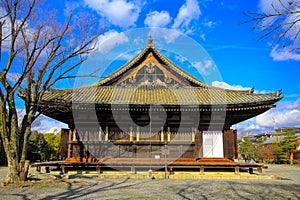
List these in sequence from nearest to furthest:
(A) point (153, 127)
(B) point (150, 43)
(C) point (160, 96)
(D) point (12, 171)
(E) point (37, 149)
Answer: (D) point (12, 171) → (A) point (153, 127) → (C) point (160, 96) → (B) point (150, 43) → (E) point (37, 149)

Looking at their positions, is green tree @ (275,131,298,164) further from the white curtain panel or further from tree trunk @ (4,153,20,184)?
tree trunk @ (4,153,20,184)

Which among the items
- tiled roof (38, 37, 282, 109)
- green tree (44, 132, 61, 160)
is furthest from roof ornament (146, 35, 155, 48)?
green tree (44, 132, 61, 160)

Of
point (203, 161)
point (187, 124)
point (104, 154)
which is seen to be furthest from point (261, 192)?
point (104, 154)

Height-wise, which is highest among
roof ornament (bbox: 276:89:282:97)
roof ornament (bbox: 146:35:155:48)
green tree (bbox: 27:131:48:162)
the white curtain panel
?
roof ornament (bbox: 146:35:155:48)

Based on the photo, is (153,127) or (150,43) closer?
(153,127)

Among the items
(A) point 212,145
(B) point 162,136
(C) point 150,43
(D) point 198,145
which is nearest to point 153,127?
(B) point 162,136

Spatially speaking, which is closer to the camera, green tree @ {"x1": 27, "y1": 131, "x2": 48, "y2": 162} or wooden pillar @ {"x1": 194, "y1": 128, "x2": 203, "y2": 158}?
wooden pillar @ {"x1": 194, "y1": 128, "x2": 203, "y2": 158}

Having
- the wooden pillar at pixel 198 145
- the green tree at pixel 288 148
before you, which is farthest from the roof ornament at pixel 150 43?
the green tree at pixel 288 148

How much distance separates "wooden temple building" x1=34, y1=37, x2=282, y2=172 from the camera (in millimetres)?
15273

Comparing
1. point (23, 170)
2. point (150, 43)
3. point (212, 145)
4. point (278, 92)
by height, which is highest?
point (150, 43)

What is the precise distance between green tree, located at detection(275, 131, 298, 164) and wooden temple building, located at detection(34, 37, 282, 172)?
116 ft

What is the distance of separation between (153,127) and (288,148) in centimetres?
3991

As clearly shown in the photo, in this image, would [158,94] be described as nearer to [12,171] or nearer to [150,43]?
[150,43]

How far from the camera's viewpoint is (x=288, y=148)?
46125 millimetres
